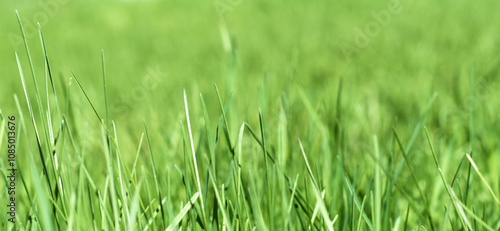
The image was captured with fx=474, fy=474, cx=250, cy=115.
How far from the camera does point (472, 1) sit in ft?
11.9

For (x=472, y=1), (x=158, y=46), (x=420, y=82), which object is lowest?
(x=420, y=82)

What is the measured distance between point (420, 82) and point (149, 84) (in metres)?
1.09

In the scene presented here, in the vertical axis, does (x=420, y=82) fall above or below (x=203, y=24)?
below

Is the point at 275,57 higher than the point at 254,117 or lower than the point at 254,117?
higher

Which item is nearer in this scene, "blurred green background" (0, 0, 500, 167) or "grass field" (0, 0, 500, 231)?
"grass field" (0, 0, 500, 231)

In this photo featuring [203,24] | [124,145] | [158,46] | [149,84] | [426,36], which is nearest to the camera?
[124,145]

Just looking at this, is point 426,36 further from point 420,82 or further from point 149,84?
point 149,84

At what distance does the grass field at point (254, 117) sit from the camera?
57 cm

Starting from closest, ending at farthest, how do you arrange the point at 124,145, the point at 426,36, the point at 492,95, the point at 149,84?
the point at 124,145
the point at 492,95
the point at 149,84
the point at 426,36

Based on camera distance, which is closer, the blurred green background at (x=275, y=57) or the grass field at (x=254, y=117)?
the grass field at (x=254, y=117)

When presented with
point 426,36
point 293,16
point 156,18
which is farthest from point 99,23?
point 426,36

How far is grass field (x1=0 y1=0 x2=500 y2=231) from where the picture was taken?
0.57 metres

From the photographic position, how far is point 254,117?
63.5 inches

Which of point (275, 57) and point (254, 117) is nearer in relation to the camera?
point (254, 117)
